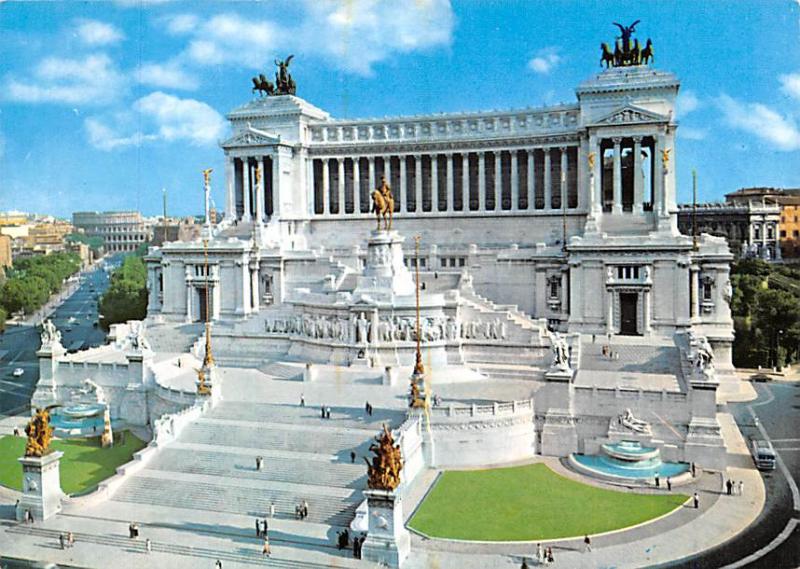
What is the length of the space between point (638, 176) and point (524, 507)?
1375 inches

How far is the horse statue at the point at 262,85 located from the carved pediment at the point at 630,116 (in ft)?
94.3

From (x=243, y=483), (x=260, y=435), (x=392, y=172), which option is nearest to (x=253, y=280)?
(x=392, y=172)

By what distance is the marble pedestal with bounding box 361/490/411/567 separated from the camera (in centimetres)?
2553

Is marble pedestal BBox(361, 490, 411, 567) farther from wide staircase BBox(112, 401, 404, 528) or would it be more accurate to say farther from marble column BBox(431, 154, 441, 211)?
marble column BBox(431, 154, 441, 211)

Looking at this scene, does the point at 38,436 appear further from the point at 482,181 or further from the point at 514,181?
the point at 514,181

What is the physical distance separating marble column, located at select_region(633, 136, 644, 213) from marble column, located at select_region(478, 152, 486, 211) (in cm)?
1270

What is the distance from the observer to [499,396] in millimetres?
40625

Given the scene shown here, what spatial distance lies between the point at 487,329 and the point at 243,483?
2071 cm

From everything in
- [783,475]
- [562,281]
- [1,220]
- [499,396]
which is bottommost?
[783,475]

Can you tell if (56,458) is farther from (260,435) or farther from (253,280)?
(253,280)

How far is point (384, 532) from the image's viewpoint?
25.7 m

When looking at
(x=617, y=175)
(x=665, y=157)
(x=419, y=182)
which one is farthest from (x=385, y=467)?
(x=419, y=182)

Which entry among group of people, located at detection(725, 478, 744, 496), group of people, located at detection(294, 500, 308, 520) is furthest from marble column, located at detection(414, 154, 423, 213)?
group of people, located at detection(294, 500, 308, 520)

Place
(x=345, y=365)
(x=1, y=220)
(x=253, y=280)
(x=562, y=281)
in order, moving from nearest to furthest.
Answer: (x=345, y=365), (x=562, y=281), (x=253, y=280), (x=1, y=220)
